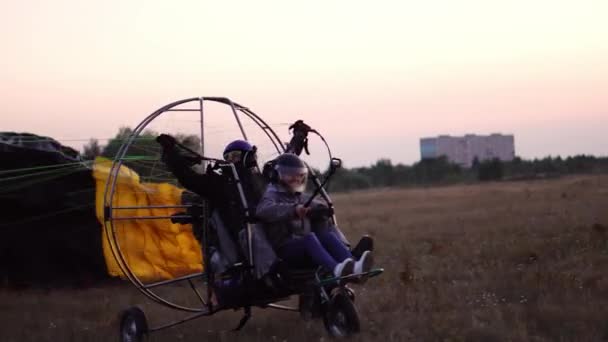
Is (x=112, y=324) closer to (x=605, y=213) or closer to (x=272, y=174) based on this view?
(x=272, y=174)

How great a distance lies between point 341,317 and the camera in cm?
802

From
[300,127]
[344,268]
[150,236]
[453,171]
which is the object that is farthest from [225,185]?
[453,171]

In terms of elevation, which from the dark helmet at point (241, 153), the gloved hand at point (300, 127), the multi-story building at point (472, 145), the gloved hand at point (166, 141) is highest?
the multi-story building at point (472, 145)

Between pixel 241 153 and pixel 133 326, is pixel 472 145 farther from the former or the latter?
pixel 133 326

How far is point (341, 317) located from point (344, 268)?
63 centimetres

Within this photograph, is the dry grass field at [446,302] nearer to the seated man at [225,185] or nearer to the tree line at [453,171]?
the seated man at [225,185]

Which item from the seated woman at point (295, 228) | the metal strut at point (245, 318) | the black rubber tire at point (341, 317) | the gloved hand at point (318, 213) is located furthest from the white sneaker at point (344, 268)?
the metal strut at point (245, 318)

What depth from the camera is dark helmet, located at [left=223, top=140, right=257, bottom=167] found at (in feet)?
29.4

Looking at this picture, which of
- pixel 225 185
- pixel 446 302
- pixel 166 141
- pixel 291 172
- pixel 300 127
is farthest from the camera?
pixel 446 302

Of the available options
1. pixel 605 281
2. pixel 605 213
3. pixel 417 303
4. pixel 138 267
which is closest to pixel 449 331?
pixel 417 303

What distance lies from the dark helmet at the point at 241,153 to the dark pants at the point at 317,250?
115cm

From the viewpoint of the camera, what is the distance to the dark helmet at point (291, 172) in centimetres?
819

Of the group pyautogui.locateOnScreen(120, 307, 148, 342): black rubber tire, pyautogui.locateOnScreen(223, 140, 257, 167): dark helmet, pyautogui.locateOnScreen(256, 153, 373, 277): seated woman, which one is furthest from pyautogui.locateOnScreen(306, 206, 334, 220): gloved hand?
pyautogui.locateOnScreen(120, 307, 148, 342): black rubber tire

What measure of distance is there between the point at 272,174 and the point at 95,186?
5.68 m
